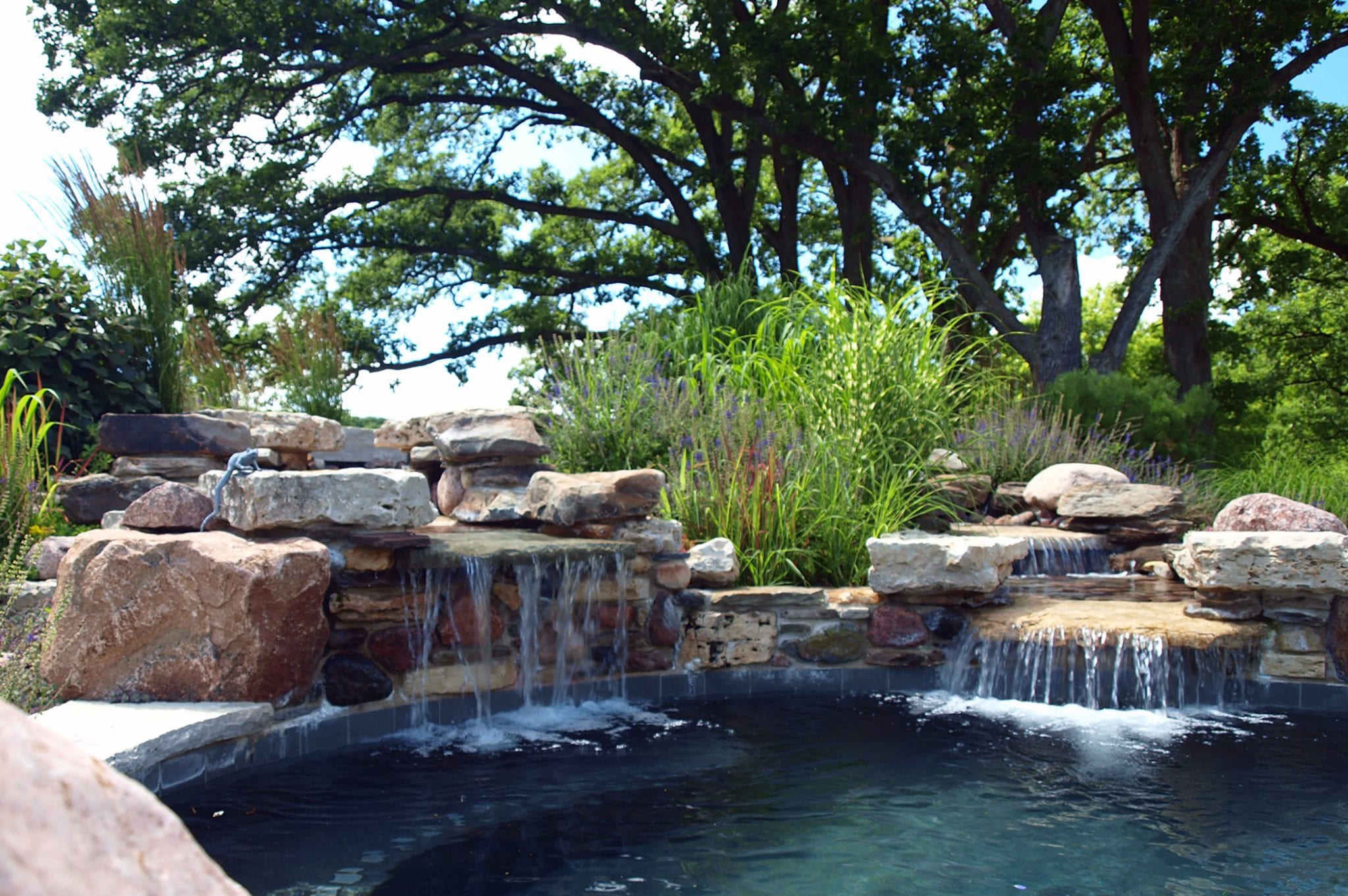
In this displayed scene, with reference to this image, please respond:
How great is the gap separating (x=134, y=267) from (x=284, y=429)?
5.47ft

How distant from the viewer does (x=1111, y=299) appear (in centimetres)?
2567

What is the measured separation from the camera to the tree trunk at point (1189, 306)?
40.2 feet

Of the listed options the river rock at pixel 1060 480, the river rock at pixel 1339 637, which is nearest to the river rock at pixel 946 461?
the river rock at pixel 1060 480

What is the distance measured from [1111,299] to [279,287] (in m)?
19.7

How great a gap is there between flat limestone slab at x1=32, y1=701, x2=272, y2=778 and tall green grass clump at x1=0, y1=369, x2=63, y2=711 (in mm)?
222

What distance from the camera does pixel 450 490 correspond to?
18.7 ft

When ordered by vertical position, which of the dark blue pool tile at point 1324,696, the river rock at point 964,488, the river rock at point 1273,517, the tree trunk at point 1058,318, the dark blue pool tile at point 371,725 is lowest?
the dark blue pool tile at point 1324,696

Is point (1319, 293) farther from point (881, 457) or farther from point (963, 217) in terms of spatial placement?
point (881, 457)

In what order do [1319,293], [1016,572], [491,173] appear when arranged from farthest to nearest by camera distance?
[1319,293] < [491,173] < [1016,572]

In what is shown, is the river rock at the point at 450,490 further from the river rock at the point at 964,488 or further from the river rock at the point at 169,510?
the river rock at the point at 964,488

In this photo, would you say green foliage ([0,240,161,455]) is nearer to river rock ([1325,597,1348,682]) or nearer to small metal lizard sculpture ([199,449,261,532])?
small metal lizard sculpture ([199,449,261,532])

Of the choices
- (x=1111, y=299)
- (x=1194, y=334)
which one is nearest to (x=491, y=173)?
(x=1194, y=334)

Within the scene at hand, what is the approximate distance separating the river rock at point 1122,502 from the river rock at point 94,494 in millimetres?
5510

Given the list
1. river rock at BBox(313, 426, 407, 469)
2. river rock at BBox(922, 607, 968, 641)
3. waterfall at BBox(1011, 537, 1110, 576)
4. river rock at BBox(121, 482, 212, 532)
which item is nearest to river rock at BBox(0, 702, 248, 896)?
river rock at BBox(121, 482, 212, 532)
